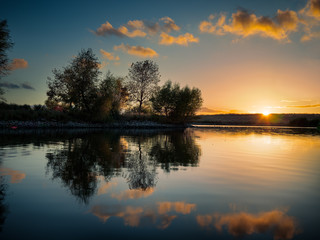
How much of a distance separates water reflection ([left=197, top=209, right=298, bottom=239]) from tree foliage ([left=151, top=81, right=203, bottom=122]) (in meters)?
59.6

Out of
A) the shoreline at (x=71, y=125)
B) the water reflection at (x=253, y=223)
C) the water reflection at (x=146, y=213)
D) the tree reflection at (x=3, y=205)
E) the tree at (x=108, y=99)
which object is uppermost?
the tree at (x=108, y=99)

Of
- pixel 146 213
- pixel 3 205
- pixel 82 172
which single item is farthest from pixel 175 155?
pixel 3 205

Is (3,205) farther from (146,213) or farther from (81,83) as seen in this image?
(81,83)

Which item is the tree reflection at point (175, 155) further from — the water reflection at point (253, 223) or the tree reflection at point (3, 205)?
the tree reflection at point (3, 205)

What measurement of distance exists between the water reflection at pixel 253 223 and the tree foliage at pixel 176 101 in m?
59.6

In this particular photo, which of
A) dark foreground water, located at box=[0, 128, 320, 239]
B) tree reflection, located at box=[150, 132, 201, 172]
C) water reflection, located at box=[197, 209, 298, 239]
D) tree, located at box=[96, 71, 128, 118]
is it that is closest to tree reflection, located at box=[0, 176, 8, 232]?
dark foreground water, located at box=[0, 128, 320, 239]

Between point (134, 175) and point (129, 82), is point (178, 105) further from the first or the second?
point (134, 175)

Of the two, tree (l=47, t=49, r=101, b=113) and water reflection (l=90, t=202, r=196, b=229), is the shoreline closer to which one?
tree (l=47, t=49, r=101, b=113)

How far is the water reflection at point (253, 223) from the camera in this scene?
4102 millimetres

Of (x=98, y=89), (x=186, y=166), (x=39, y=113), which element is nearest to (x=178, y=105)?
(x=98, y=89)

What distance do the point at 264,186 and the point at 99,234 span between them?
5.57 metres

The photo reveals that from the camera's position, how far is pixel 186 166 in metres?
10.1

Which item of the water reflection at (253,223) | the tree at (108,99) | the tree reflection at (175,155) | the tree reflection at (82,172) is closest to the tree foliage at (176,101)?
the tree at (108,99)

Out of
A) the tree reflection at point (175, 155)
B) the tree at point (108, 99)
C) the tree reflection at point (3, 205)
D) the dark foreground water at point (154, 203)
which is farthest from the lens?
the tree at point (108, 99)
